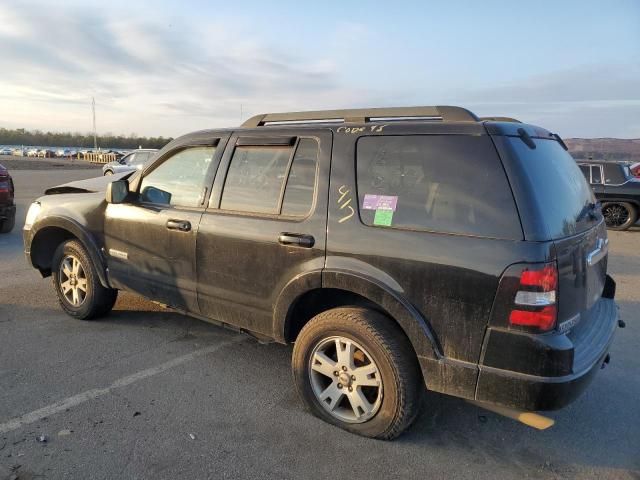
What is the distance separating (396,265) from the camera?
8.86ft

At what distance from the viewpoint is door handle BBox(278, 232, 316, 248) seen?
3023 mm

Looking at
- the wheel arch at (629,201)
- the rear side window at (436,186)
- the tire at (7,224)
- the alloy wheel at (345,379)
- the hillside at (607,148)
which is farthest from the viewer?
the hillside at (607,148)

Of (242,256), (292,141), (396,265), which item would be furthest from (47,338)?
(396,265)

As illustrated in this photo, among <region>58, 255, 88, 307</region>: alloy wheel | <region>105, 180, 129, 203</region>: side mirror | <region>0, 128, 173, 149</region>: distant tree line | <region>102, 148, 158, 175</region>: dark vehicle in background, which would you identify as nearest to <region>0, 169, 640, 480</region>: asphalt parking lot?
<region>58, 255, 88, 307</region>: alloy wheel

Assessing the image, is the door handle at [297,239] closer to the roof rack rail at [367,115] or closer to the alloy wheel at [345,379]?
the alloy wheel at [345,379]

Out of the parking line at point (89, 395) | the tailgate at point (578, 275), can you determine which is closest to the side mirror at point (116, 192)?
the parking line at point (89, 395)

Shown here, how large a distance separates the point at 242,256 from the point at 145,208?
1.18 meters

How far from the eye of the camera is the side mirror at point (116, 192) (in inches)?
160

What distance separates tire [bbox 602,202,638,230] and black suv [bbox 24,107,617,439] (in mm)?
10462

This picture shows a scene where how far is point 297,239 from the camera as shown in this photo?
3.07m

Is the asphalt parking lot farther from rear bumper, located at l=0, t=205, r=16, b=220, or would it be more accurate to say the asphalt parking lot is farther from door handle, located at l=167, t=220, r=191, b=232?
rear bumper, located at l=0, t=205, r=16, b=220

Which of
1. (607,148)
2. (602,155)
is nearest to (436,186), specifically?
(602,155)

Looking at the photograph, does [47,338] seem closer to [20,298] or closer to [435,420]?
[20,298]

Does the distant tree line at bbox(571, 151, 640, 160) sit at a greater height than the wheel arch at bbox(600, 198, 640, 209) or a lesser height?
greater
